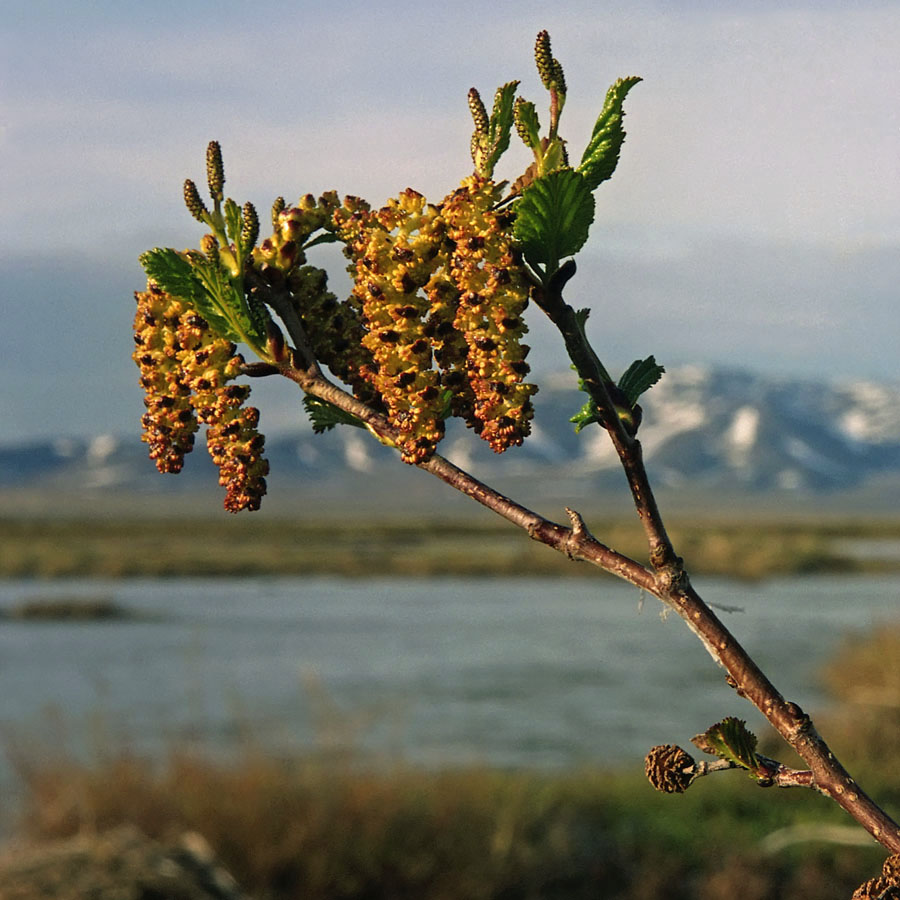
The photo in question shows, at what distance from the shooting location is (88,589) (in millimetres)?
41062

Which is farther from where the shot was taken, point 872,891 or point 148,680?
point 148,680

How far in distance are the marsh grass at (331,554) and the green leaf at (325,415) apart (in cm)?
3513

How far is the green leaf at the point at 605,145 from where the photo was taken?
0.91 meters

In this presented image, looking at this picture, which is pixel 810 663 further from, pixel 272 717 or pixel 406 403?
pixel 406 403

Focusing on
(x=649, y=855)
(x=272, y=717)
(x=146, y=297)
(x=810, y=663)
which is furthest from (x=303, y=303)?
(x=810, y=663)

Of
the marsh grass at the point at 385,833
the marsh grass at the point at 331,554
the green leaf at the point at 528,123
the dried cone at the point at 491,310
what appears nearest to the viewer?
the dried cone at the point at 491,310

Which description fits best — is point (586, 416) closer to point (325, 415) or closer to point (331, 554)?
point (325, 415)

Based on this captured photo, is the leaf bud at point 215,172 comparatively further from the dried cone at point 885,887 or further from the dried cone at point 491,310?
the dried cone at point 885,887

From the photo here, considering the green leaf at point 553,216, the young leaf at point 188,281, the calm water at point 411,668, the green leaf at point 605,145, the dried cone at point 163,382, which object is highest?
the green leaf at point 605,145

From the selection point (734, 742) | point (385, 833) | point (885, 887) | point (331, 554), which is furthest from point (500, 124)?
point (331, 554)

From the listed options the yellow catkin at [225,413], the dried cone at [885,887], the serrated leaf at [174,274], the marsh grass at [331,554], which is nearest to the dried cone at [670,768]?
the dried cone at [885,887]

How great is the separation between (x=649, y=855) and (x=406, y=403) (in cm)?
988

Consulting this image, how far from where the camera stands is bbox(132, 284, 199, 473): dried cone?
3.35 ft

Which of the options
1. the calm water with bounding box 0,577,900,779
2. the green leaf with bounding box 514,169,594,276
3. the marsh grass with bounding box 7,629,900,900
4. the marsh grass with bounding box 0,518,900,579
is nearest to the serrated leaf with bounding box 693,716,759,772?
the green leaf with bounding box 514,169,594,276
